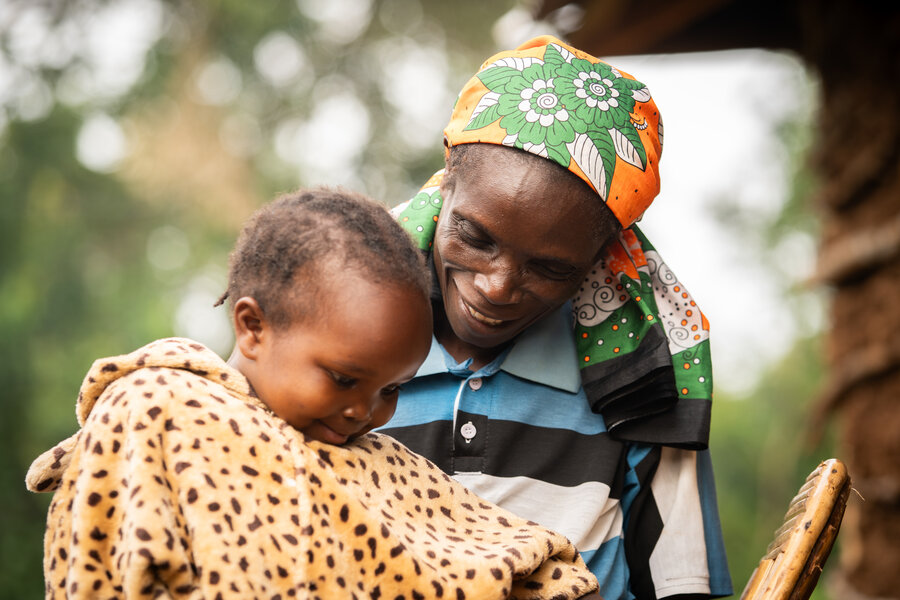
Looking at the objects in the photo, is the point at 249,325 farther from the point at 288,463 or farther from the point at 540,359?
the point at 540,359

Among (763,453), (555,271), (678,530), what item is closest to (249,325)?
(555,271)

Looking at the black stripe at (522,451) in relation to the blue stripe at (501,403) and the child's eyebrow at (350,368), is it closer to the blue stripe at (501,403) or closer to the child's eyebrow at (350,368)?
the blue stripe at (501,403)

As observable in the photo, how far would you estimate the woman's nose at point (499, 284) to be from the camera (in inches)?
82.0

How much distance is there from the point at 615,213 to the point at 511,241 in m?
0.26

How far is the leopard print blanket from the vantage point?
1.47 m

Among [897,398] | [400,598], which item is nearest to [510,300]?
[400,598]

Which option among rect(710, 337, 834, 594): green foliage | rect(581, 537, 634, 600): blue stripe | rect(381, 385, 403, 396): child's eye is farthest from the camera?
rect(710, 337, 834, 594): green foliage

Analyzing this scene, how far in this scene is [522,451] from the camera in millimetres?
2285

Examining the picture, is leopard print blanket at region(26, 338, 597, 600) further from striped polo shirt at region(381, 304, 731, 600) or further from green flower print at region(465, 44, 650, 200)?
green flower print at region(465, 44, 650, 200)

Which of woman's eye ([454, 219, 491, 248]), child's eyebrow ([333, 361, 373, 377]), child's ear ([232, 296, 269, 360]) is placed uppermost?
woman's eye ([454, 219, 491, 248])

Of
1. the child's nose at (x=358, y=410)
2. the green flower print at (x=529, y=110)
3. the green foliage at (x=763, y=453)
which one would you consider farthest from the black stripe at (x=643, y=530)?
the green foliage at (x=763, y=453)

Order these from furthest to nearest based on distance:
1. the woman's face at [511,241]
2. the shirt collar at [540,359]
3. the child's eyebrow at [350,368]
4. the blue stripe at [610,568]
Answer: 1. the shirt collar at [540,359]
2. the blue stripe at [610,568]
3. the woman's face at [511,241]
4. the child's eyebrow at [350,368]

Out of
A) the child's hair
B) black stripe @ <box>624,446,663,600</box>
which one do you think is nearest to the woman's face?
the child's hair

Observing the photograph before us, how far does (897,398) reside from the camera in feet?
14.3
